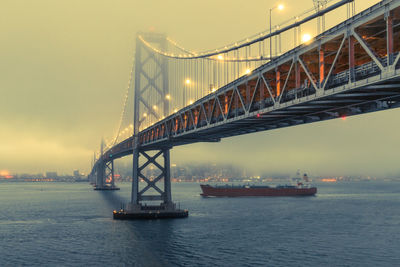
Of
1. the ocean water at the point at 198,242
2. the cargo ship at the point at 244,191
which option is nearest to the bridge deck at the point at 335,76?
the ocean water at the point at 198,242

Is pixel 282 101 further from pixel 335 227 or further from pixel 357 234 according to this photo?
pixel 335 227

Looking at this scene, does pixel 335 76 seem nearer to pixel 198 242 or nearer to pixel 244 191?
pixel 198 242

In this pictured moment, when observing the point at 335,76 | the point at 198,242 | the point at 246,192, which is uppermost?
the point at 335,76

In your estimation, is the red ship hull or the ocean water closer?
the ocean water

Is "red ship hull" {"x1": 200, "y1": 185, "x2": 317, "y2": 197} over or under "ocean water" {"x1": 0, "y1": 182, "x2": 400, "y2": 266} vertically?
over

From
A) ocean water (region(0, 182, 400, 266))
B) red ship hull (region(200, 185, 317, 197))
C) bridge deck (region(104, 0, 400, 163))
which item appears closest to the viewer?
bridge deck (region(104, 0, 400, 163))

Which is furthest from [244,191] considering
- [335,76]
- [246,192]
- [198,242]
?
[335,76]

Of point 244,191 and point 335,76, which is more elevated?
point 335,76

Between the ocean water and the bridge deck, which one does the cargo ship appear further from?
the bridge deck

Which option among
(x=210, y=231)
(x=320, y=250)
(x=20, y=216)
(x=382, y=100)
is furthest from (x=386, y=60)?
(x=20, y=216)

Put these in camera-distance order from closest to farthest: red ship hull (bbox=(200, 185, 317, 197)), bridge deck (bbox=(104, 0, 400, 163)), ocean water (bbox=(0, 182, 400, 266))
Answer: bridge deck (bbox=(104, 0, 400, 163)) < ocean water (bbox=(0, 182, 400, 266)) < red ship hull (bbox=(200, 185, 317, 197))

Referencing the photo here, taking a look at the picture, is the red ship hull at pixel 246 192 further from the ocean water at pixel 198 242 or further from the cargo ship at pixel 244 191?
the ocean water at pixel 198 242

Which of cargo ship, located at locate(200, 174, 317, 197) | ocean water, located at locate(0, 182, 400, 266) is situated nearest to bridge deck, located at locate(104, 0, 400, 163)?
ocean water, located at locate(0, 182, 400, 266)
